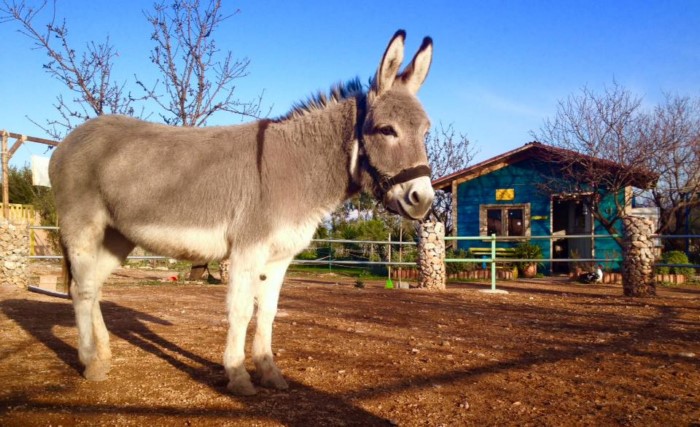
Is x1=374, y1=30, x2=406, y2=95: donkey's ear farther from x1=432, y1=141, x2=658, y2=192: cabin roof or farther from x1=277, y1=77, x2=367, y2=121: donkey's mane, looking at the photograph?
x1=432, y1=141, x2=658, y2=192: cabin roof

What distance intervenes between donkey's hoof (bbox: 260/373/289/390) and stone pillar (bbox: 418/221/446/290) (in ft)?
33.0

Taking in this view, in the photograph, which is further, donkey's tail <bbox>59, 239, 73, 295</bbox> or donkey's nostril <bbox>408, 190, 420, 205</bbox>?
donkey's tail <bbox>59, 239, 73, 295</bbox>

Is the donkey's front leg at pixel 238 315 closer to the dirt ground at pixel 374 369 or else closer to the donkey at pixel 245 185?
the donkey at pixel 245 185

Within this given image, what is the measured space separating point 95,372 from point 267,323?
1.46m

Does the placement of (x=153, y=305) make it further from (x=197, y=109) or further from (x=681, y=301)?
(x=681, y=301)

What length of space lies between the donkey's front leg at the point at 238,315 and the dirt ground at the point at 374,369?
0.13 meters

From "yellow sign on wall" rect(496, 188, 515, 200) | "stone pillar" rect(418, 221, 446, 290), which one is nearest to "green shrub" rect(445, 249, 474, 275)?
"yellow sign on wall" rect(496, 188, 515, 200)

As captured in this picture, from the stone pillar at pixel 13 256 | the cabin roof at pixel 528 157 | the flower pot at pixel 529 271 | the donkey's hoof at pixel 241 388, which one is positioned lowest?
the donkey's hoof at pixel 241 388

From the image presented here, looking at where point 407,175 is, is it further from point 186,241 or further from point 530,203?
point 530,203

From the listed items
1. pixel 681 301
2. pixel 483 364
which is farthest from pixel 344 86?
pixel 681 301

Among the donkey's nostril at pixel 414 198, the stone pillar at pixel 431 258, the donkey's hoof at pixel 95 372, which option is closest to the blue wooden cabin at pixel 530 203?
the stone pillar at pixel 431 258

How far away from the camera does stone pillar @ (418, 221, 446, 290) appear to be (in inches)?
545

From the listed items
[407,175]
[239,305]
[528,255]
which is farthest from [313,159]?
[528,255]

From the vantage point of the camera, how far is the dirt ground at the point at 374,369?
349cm
